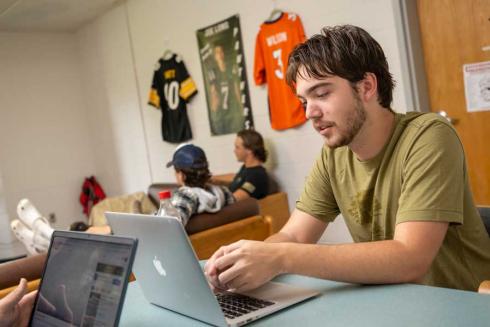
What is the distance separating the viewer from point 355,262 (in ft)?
3.92

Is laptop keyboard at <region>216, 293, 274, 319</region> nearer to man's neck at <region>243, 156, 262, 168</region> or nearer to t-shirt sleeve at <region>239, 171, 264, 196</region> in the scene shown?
t-shirt sleeve at <region>239, 171, 264, 196</region>

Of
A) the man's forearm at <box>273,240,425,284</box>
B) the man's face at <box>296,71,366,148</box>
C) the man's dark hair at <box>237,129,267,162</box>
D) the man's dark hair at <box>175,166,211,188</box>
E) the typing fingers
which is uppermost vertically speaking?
the man's face at <box>296,71,366,148</box>

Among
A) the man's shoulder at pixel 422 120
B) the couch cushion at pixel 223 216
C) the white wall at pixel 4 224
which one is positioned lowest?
A: the white wall at pixel 4 224

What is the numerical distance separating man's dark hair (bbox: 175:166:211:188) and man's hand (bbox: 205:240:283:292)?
189cm

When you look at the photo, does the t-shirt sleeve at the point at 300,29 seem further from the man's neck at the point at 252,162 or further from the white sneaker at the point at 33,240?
the white sneaker at the point at 33,240

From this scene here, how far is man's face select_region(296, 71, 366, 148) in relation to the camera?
1390mm

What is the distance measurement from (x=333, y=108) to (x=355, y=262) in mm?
418

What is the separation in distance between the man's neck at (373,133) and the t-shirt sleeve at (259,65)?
2999 mm

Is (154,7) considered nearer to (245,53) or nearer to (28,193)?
Answer: (245,53)

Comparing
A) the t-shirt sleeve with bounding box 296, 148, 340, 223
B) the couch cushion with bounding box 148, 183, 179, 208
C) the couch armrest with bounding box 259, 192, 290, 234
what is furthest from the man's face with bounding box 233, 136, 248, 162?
the t-shirt sleeve with bounding box 296, 148, 340, 223

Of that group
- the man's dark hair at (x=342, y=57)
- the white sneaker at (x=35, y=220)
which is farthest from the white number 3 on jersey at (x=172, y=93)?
the man's dark hair at (x=342, y=57)

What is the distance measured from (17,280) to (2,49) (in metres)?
5.23

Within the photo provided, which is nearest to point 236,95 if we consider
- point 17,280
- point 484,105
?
point 484,105

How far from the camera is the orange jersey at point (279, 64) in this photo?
4086 mm
